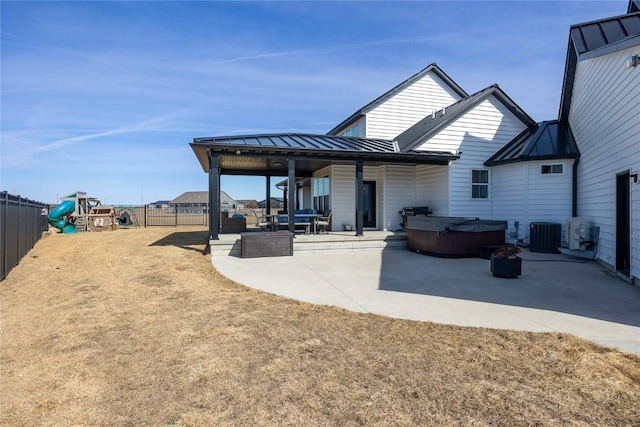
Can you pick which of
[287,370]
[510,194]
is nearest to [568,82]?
[510,194]

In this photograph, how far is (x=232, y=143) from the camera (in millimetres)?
10156

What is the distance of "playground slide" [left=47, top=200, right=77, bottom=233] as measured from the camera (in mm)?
19297

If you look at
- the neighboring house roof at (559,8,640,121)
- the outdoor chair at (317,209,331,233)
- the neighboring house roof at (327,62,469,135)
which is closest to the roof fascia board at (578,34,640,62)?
the neighboring house roof at (559,8,640,121)

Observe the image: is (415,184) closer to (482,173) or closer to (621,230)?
(482,173)

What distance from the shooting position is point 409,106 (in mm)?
15953

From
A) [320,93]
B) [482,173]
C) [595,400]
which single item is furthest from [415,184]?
[595,400]

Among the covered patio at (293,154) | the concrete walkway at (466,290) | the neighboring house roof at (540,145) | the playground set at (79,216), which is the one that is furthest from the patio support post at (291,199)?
the playground set at (79,216)

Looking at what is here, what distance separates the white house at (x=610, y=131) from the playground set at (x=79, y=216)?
2268cm

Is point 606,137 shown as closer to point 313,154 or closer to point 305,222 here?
point 313,154

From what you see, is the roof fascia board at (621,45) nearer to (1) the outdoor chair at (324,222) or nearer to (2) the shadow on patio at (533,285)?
(2) the shadow on patio at (533,285)

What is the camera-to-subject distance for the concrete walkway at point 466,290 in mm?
4418

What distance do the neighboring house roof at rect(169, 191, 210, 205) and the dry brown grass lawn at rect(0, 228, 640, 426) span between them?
74.0 m

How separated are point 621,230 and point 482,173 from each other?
5838 millimetres

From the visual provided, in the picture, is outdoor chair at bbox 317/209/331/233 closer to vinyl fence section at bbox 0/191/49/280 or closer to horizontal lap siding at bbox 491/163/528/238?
horizontal lap siding at bbox 491/163/528/238
